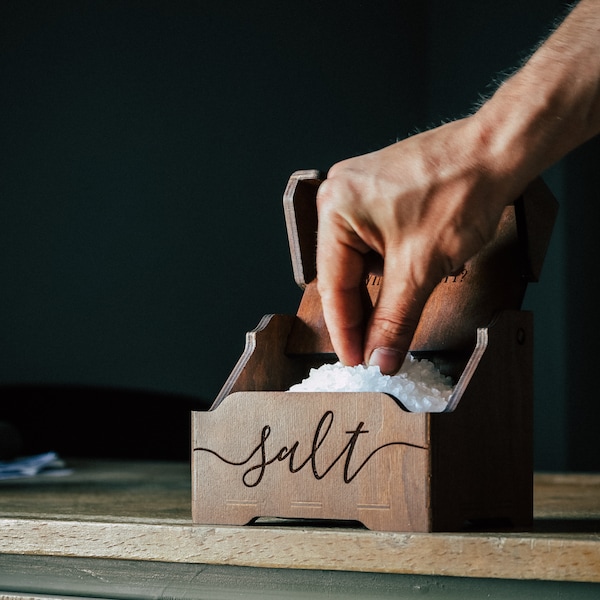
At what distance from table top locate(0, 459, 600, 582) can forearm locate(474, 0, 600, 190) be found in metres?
0.29

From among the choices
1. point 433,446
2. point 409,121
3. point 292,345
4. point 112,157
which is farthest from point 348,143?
point 433,446

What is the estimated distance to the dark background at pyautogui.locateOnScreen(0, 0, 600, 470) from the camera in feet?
8.95

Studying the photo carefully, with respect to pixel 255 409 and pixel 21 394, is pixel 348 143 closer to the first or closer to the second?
pixel 21 394

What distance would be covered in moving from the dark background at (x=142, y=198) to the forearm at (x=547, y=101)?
6.53ft

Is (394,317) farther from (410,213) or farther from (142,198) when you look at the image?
(142,198)

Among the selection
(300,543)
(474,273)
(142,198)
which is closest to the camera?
(300,543)

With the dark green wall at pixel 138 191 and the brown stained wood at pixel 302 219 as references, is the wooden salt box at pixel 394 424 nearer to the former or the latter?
the brown stained wood at pixel 302 219

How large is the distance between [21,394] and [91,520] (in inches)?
75.7

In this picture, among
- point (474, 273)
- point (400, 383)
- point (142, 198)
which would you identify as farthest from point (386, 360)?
point (142, 198)

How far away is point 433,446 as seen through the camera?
2.50ft

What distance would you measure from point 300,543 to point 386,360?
6.7 inches

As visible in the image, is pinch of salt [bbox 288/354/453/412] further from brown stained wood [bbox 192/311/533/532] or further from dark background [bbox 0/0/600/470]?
dark background [bbox 0/0/600/470]

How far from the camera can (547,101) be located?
787 millimetres

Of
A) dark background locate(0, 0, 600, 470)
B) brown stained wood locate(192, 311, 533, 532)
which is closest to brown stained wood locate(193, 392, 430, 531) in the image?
brown stained wood locate(192, 311, 533, 532)
